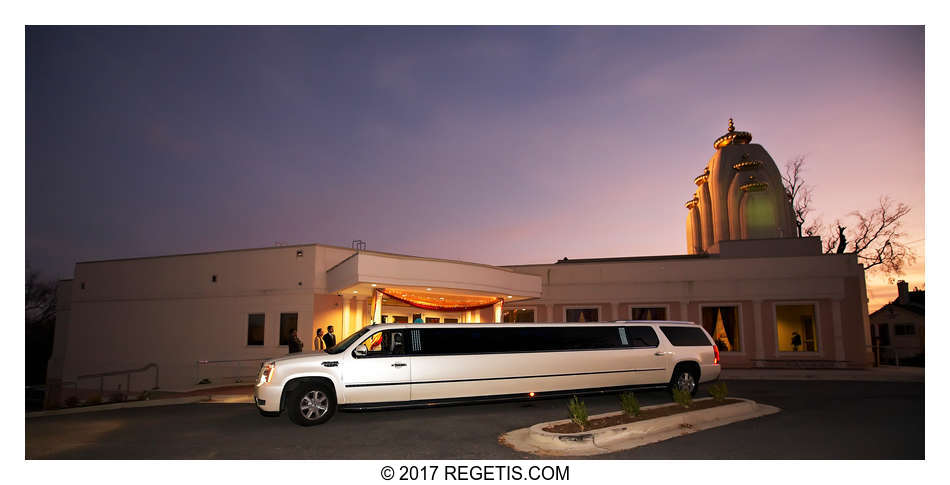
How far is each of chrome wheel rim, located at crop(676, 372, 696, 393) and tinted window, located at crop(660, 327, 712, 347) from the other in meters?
0.67

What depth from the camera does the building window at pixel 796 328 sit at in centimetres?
2325

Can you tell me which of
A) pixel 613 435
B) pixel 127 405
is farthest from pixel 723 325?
pixel 127 405

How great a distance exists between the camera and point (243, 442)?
8742mm

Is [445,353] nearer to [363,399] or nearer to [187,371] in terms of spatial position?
[363,399]

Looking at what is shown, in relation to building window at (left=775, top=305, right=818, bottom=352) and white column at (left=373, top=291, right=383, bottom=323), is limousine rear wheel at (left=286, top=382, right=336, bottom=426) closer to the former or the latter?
white column at (left=373, top=291, right=383, bottom=323)

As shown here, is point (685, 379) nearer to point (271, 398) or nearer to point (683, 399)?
point (683, 399)

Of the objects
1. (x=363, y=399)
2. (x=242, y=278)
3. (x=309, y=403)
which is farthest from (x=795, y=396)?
(x=242, y=278)

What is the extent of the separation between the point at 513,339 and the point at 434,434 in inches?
126

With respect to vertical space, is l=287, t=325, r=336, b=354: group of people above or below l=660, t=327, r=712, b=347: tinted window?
below

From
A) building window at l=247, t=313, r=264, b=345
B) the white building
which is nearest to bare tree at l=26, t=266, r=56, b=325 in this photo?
the white building

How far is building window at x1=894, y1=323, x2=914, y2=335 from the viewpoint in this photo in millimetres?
46125

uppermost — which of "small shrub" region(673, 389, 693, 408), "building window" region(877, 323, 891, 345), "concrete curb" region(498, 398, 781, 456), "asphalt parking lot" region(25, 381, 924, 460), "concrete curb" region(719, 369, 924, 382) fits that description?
"small shrub" region(673, 389, 693, 408)

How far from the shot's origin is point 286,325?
21.4 metres

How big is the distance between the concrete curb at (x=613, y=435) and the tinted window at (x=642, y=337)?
9.69ft
